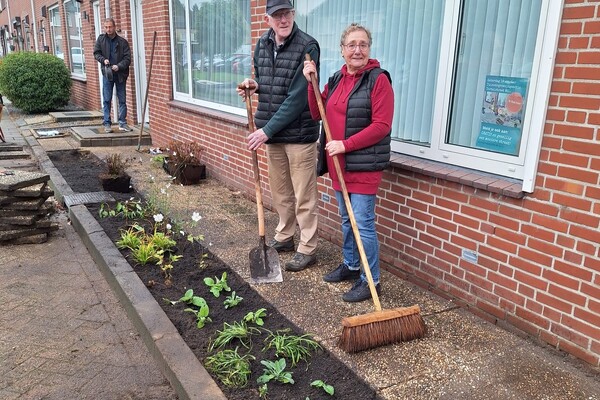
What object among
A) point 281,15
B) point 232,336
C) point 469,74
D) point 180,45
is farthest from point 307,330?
point 180,45

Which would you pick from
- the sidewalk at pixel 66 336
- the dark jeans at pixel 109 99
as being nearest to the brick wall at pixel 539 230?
the sidewalk at pixel 66 336

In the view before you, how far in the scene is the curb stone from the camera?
2.68 metres

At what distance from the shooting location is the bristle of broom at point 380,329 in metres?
2.85

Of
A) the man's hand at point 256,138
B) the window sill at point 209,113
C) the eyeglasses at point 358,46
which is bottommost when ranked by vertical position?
the window sill at point 209,113

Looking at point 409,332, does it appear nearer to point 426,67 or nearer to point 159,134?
point 426,67

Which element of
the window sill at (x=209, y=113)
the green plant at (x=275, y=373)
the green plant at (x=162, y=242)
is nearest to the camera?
the green plant at (x=275, y=373)

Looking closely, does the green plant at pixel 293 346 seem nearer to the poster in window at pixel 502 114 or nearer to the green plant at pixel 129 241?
the poster in window at pixel 502 114

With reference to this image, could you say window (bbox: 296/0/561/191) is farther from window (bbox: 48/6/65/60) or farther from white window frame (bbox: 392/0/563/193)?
window (bbox: 48/6/65/60)

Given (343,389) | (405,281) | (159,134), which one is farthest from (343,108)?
(159,134)

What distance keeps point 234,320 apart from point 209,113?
4092 millimetres

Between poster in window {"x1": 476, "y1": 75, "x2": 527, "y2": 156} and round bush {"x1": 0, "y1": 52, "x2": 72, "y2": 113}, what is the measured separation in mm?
13603

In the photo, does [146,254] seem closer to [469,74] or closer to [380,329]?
[380,329]

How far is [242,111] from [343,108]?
10.5 feet

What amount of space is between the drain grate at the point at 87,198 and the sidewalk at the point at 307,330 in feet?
3.28
